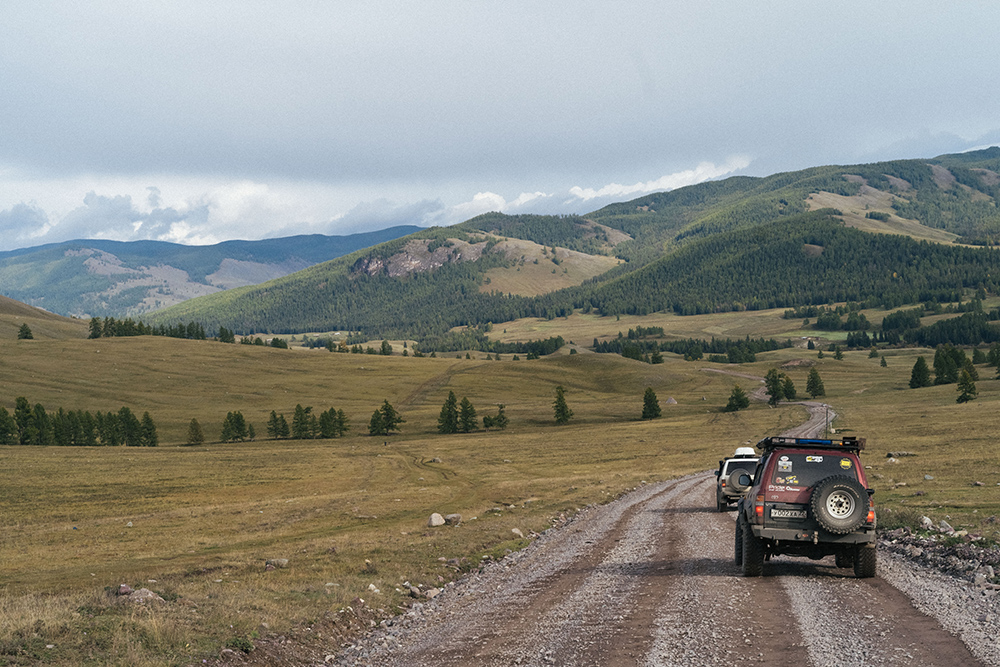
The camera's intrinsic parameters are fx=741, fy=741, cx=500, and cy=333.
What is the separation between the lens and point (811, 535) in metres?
19.8

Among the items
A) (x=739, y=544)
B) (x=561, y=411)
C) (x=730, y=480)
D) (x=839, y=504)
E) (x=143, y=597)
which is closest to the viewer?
(x=143, y=597)

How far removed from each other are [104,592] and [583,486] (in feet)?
138

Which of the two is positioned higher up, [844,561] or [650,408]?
[844,561]

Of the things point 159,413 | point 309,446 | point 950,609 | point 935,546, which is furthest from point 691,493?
point 159,413

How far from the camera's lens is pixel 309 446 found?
13112cm

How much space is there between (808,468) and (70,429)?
144m

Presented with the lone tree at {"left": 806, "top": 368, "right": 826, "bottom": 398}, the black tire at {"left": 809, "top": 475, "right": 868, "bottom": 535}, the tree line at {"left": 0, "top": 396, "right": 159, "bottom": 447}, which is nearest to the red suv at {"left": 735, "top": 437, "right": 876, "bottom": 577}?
the black tire at {"left": 809, "top": 475, "right": 868, "bottom": 535}

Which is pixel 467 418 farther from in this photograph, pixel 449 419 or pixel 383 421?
pixel 383 421

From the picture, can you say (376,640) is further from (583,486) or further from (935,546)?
(583,486)

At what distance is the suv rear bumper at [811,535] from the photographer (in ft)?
64.0

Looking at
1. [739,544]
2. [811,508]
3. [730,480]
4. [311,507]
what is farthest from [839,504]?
[311,507]

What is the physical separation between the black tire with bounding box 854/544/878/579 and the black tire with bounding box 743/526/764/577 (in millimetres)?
2457

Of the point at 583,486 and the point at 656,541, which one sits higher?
the point at 656,541

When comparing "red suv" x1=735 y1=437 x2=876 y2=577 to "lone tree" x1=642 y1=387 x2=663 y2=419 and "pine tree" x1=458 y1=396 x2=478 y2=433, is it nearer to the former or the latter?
"pine tree" x1=458 y1=396 x2=478 y2=433
